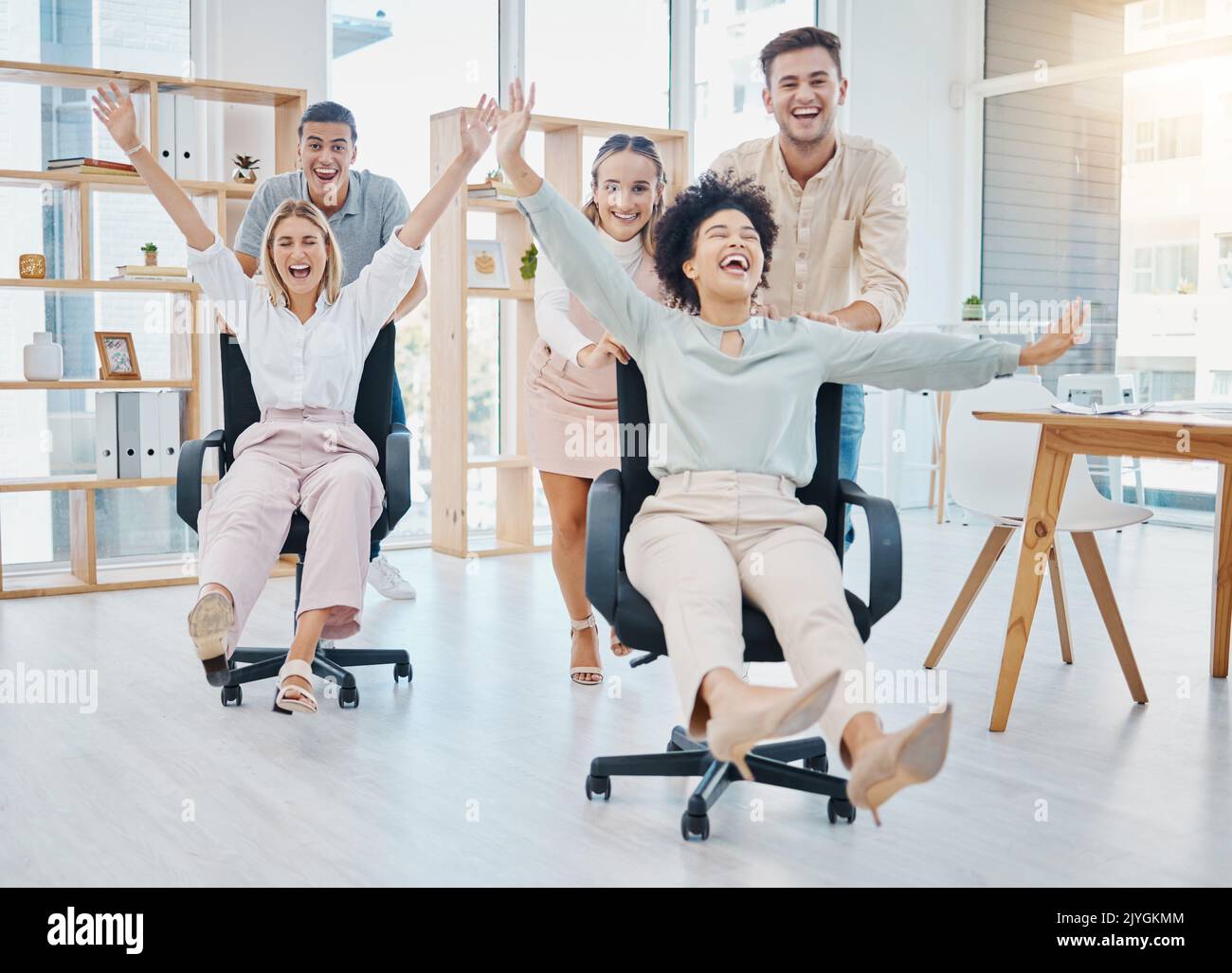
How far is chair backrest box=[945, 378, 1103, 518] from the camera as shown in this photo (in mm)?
3273

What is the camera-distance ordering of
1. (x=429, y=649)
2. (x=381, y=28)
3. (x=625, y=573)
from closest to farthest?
(x=625, y=573)
(x=429, y=649)
(x=381, y=28)

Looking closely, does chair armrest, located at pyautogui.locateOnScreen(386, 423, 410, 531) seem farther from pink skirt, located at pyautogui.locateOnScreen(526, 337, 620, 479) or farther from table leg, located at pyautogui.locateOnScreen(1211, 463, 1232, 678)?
table leg, located at pyautogui.locateOnScreen(1211, 463, 1232, 678)

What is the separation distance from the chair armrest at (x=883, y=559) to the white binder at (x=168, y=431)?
3191 millimetres

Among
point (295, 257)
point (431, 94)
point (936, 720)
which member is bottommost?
point (936, 720)

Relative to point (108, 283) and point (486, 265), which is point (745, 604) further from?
point (486, 265)

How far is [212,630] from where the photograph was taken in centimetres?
248

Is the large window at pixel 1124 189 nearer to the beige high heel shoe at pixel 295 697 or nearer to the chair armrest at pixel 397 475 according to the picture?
the chair armrest at pixel 397 475

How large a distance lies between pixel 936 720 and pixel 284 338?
6.37 feet

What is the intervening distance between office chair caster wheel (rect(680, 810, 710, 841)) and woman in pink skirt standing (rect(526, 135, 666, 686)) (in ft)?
2.92

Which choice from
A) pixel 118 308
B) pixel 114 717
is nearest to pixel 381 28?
pixel 118 308

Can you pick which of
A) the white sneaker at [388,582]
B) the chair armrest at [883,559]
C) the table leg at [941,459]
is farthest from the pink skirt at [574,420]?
the table leg at [941,459]

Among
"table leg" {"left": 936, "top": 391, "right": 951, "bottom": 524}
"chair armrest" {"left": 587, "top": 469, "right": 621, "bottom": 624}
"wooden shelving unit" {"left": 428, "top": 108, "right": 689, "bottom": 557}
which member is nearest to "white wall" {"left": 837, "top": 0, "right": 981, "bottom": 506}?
"table leg" {"left": 936, "top": 391, "right": 951, "bottom": 524}

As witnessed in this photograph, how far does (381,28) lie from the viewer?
5.44 meters
